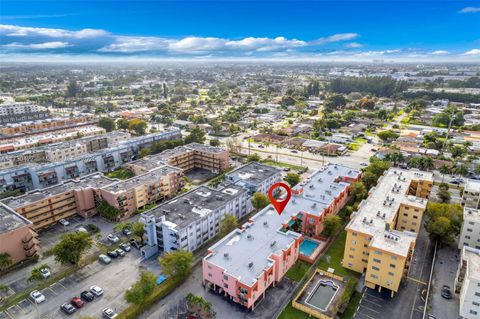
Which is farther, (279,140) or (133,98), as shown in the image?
(133,98)

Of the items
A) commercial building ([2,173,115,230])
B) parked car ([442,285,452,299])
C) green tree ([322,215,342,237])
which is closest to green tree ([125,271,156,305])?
commercial building ([2,173,115,230])

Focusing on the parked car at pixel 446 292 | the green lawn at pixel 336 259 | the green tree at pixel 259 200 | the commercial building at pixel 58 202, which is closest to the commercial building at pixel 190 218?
the green tree at pixel 259 200

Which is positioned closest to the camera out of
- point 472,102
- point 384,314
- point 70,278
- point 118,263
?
point 384,314

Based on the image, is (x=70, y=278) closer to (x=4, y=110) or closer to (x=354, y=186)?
(x=354, y=186)

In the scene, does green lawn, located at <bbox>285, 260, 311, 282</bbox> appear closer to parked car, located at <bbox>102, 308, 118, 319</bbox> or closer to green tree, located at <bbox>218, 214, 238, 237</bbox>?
green tree, located at <bbox>218, 214, 238, 237</bbox>

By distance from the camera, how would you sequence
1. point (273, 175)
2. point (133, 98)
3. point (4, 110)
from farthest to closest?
point (133, 98), point (4, 110), point (273, 175)

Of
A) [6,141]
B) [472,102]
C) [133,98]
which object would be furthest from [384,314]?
[133,98]

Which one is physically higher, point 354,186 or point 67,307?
point 354,186
